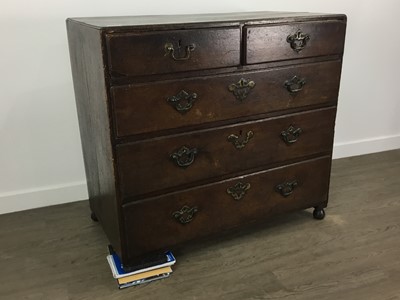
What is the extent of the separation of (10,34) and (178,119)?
84 centimetres

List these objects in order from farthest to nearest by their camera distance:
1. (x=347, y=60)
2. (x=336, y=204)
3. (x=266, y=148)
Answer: (x=347, y=60)
(x=336, y=204)
(x=266, y=148)

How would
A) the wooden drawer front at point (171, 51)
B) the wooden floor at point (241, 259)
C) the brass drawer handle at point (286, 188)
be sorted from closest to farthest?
the wooden drawer front at point (171, 51) < the wooden floor at point (241, 259) < the brass drawer handle at point (286, 188)

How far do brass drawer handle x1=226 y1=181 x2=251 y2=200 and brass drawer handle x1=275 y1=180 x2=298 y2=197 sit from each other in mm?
151

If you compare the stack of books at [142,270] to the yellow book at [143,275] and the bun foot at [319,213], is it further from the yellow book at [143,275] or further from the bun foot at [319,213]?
the bun foot at [319,213]

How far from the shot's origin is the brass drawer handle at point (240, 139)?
4.73ft

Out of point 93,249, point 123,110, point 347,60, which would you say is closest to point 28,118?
point 93,249

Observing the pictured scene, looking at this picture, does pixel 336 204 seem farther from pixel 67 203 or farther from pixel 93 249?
pixel 67 203

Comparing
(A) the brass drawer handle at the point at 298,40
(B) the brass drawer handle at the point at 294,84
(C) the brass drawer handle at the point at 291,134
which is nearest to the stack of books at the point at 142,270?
(C) the brass drawer handle at the point at 291,134

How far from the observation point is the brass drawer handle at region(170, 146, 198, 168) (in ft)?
4.44

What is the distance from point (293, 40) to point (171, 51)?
1.52 ft

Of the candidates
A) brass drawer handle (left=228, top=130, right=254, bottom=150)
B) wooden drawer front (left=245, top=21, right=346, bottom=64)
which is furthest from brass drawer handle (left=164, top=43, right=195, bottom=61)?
brass drawer handle (left=228, top=130, right=254, bottom=150)

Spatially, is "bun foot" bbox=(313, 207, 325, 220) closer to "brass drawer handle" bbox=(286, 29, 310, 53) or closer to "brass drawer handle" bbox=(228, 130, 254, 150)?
"brass drawer handle" bbox=(228, 130, 254, 150)

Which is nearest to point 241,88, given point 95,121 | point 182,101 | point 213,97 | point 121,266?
point 213,97

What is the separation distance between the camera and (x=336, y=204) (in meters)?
1.94
